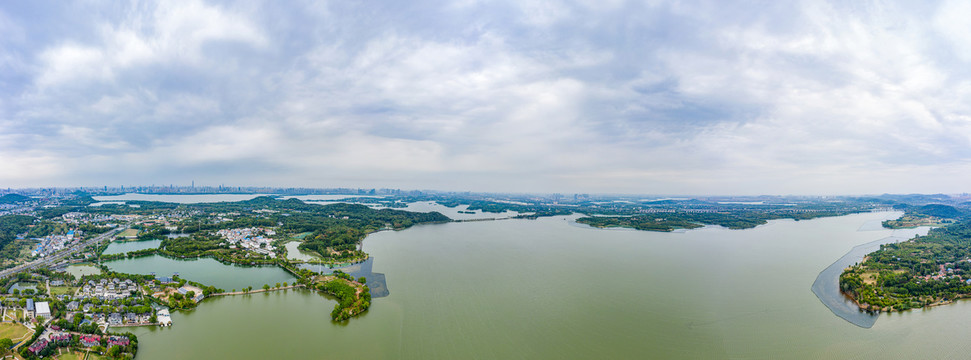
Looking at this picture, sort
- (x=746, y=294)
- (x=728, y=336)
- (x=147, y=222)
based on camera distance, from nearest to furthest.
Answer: (x=728, y=336) < (x=746, y=294) < (x=147, y=222)

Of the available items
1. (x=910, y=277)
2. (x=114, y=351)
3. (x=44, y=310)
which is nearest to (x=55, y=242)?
(x=44, y=310)

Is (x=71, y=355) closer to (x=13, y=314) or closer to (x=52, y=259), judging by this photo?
(x=13, y=314)

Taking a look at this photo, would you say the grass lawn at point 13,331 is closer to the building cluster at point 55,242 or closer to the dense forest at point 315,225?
the dense forest at point 315,225

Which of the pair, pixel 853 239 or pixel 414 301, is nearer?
pixel 414 301

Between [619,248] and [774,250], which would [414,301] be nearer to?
[619,248]

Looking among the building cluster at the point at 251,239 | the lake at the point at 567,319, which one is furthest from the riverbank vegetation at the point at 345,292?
the building cluster at the point at 251,239

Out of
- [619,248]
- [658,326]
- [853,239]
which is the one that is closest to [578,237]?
[619,248]

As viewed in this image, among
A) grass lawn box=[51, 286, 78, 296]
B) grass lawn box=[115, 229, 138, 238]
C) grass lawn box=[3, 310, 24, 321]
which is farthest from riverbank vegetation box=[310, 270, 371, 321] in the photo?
grass lawn box=[115, 229, 138, 238]
